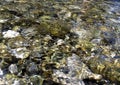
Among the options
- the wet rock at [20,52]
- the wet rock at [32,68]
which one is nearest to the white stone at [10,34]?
the wet rock at [20,52]

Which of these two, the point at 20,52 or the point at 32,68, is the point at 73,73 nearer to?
the point at 32,68

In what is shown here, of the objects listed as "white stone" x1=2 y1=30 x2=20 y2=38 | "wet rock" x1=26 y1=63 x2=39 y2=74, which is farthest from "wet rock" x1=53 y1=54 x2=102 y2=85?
"white stone" x1=2 y1=30 x2=20 y2=38

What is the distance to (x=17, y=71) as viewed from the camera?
6.78 m

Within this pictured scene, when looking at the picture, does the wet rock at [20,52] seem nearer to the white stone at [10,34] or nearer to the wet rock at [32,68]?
the wet rock at [32,68]

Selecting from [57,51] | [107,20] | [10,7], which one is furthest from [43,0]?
[57,51]

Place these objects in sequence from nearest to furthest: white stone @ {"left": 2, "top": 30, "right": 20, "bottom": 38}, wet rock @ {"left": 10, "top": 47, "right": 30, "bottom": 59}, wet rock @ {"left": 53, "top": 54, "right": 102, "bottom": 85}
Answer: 1. wet rock @ {"left": 53, "top": 54, "right": 102, "bottom": 85}
2. wet rock @ {"left": 10, "top": 47, "right": 30, "bottom": 59}
3. white stone @ {"left": 2, "top": 30, "right": 20, "bottom": 38}

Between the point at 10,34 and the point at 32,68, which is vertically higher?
the point at 10,34

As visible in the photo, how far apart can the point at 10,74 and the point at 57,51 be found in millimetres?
1641

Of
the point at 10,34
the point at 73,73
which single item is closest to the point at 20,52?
the point at 10,34

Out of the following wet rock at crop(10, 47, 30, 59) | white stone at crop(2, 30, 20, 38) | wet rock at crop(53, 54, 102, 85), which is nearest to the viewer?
wet rock at crop(53, 54, 102, 85)

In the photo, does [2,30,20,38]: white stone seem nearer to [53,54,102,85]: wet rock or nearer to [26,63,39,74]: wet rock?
[26,63,39,74]: wet rock

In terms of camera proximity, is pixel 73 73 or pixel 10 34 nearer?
pixel 73 73

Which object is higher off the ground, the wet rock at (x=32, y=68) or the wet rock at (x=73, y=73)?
the wet rock at (x=32, y=68)

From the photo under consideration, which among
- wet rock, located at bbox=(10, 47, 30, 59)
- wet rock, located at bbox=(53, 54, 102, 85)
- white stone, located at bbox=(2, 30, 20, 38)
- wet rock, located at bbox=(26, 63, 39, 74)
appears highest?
white stone, located at bbox=(2, 30, 20, 38)
